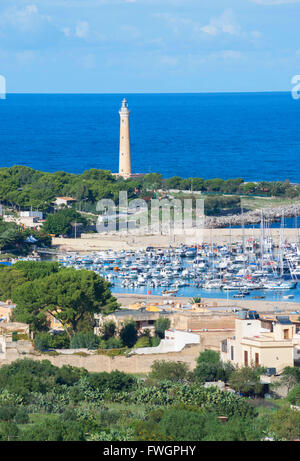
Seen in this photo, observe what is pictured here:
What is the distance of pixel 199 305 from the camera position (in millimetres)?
28531

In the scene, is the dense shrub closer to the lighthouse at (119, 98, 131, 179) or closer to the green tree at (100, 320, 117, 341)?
the green tree at (100, 320, 117, 341)

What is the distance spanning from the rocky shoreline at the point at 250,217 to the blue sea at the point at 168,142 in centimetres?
1736

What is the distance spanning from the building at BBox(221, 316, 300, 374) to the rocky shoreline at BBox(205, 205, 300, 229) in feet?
83.3

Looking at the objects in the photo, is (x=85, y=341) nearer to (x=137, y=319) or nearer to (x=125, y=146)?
(x=137, y=319)

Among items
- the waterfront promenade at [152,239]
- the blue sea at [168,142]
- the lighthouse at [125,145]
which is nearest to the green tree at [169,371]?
the waterfront promenade at [152,239]

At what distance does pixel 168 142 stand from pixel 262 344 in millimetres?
92343

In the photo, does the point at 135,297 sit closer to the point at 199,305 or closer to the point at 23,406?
the point at 199,305

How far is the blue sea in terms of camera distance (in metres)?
Result: 83.8

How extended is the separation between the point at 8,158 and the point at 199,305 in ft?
219

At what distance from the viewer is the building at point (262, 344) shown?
2236 cm

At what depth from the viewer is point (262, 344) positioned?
22.4 m

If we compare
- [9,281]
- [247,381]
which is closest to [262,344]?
[247,381]

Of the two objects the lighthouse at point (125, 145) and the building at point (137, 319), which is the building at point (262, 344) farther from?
the lighthouse at point (125, 145)

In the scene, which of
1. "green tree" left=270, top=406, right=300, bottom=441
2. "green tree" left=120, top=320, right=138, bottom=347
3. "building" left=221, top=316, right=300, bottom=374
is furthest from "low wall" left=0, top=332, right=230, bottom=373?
"green tree" left=270, top=406, right=300, bottom=441
